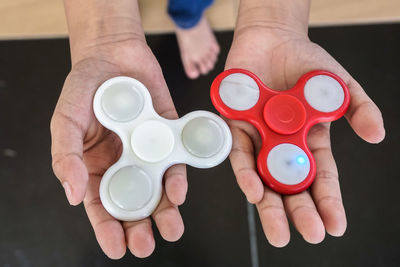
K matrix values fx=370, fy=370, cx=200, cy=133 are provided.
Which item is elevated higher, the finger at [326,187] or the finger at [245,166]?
the finger at [245,166]

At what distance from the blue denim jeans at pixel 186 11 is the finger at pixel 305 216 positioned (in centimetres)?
57

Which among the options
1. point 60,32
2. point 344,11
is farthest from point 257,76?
point 60,32

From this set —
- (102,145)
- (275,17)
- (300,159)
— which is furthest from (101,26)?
(300,159)

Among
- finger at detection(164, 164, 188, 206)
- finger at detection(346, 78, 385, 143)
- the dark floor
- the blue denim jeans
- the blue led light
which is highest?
finger at detection(346, 78, 385, 143)

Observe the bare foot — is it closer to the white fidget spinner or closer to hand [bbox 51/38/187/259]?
hand [bbox 51/38/187/259]

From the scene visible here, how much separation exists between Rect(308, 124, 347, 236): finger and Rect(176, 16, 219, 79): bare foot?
0.41m

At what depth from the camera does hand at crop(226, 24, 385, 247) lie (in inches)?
21.4

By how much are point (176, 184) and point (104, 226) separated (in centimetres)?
12

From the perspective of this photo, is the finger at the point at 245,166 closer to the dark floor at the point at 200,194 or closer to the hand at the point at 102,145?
the hand at the point at 102,145

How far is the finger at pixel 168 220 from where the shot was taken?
1.79 feet

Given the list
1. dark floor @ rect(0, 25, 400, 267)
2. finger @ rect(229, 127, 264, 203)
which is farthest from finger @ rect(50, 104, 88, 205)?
dark floor @ rect(0, 25, 400, 267)

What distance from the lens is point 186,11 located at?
3.14 feet

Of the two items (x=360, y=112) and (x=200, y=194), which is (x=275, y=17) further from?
(x=200, y=194)

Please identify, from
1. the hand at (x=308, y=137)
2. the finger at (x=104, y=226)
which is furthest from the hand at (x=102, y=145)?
the hand at (x=308, y=137)
